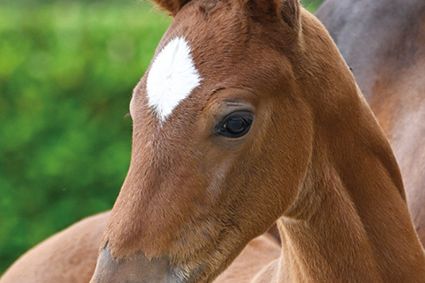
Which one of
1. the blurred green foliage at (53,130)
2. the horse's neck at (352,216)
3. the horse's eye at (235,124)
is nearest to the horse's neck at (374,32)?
the horse's neck at (352,216)

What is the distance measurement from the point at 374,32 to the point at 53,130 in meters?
3.41

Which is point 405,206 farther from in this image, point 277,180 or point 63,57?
point 63,57

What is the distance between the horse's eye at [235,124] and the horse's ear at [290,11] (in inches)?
12.6

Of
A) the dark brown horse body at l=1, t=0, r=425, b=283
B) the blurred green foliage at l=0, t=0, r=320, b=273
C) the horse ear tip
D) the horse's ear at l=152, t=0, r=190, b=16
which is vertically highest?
the horse ear tip

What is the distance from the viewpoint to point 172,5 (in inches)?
141

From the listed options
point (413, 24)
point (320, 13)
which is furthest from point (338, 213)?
point (320, 13)

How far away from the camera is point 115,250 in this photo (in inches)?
126

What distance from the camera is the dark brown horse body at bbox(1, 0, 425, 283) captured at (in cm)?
491

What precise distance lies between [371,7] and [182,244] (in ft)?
8.53

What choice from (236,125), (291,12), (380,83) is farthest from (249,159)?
(380,83)

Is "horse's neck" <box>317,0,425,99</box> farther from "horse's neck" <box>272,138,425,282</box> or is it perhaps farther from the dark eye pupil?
the dark eye pupil

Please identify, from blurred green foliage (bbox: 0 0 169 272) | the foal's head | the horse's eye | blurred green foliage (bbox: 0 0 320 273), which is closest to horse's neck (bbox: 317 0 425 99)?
the foal's head

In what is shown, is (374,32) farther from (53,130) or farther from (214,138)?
(53,130)

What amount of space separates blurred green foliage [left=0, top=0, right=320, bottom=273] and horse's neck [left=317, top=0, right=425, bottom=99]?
Result: 8.58 feet
